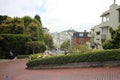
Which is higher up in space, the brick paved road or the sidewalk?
the sidewalk

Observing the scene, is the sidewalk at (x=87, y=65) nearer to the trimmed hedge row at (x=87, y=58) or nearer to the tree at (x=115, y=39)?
the trimmed hedge row at (x=87, y=58)

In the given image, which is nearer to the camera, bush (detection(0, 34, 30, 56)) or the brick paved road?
the brick paved road

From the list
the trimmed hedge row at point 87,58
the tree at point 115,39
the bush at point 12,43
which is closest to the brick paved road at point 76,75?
the trimmed hedge row at point 87,58

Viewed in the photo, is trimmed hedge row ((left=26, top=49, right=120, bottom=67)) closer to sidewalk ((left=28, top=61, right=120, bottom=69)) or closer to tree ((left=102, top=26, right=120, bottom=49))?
sidewalk ((left=28, top=61, right=120, bottom=69))

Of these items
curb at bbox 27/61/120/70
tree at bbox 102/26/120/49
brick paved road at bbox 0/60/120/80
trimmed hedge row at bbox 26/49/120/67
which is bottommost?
brick paved road at bbox 0/60/120/80

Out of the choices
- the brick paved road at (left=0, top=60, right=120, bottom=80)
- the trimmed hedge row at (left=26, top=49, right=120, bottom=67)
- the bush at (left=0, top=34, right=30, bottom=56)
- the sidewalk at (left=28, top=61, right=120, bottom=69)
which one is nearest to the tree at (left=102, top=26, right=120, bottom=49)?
the trimmed hedge row at (left=26, top=49, right=120, bottom=67)

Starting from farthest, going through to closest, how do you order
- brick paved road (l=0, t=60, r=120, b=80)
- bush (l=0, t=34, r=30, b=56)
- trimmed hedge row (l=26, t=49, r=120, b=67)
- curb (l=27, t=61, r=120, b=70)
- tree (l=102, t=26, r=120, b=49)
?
1. bush (l=0, t=34, r=30, b=56)
2. tree (l=102, t=26, r=120, b=49)
3. trimmed hedge row (l=26, t=49, r=120, b=67)
4. curb (l=27, t=61, r=120, b=70)
5. brick paved road (l=0, t=60, r=120, b=80)

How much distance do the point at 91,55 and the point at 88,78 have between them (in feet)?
20.5

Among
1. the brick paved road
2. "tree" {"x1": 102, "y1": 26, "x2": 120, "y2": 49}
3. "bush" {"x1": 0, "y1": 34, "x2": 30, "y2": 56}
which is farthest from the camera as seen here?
"bush" {"x1": 0, "y1": 34, "x2": 30, "y2": 56}

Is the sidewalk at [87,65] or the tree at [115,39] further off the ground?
the tree at [115,39]

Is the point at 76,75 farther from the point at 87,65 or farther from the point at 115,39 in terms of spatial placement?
the point at 115,39

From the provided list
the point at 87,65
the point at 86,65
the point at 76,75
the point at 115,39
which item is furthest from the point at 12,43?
the point at 76,75

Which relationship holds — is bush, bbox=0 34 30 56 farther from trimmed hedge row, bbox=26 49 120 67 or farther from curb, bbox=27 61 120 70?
curb, bbox=27 61 120 70

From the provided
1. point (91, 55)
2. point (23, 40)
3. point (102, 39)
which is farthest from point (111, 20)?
point (91, 55)
